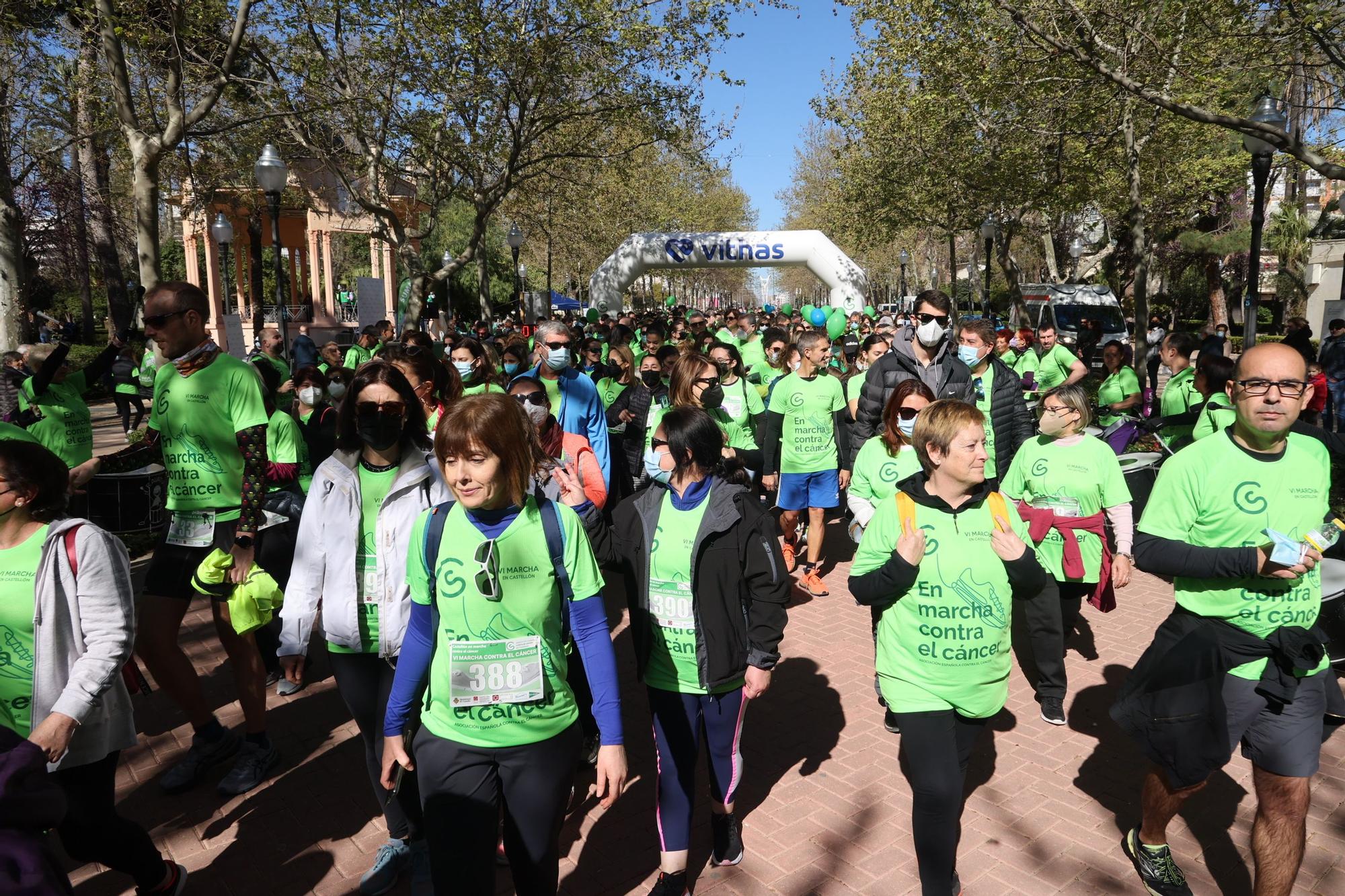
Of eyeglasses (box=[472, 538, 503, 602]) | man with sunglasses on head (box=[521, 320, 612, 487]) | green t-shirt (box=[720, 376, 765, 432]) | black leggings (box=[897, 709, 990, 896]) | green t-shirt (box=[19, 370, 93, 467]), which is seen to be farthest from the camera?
green t-shirt (box=[720, 376, 765, 432])

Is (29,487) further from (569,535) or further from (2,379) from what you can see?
(2,379)

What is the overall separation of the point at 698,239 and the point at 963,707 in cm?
2336

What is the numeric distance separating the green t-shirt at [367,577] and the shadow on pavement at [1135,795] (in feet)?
10.1

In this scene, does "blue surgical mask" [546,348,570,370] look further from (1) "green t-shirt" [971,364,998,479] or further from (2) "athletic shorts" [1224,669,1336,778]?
(2) "athletic shorts" [1224,669,1336,778]

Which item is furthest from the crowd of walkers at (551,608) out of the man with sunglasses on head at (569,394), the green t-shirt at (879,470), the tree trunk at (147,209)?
the tree trunk at (147,209)

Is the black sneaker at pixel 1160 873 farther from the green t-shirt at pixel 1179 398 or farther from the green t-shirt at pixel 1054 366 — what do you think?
the green t-shirt at pixel 1054 366

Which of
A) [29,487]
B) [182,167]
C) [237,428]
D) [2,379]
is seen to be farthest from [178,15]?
[29,487]

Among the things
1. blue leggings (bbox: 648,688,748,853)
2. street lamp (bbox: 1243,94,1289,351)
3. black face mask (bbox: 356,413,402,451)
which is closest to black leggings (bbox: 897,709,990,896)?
blue leggings (bbox: 648,688,748,853)

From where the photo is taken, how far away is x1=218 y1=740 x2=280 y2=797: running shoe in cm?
431

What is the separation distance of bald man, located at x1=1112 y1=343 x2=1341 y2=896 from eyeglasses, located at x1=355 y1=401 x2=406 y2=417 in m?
2.69

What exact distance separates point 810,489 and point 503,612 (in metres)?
5.13

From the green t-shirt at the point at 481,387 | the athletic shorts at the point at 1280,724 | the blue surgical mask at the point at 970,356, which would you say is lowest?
the athletic shorts at the point at 1280,724

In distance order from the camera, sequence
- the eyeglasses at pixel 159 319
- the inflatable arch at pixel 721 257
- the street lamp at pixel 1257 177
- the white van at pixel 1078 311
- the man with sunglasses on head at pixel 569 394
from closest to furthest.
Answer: the eyeglasses at pixel 159 319 < the man with sunglasses on head at pixel 569 394 < the street lamp at pixel 1257 177 < the white van at pixel 1078 311 < the inflatable arch at pixel 721 257

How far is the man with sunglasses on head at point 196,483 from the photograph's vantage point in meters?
4.00
